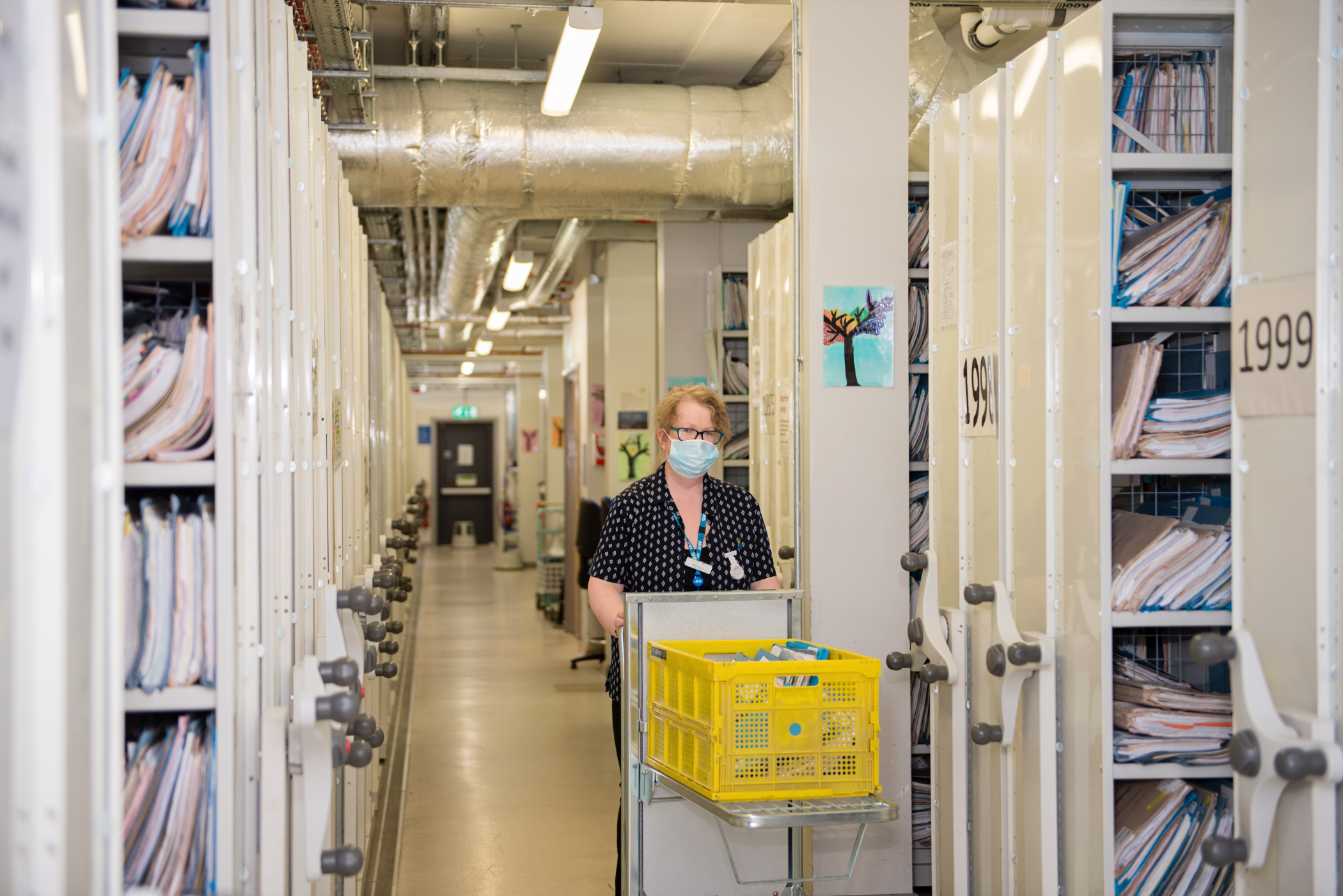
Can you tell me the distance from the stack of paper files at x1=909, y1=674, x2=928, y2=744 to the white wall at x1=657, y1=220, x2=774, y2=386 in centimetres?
348

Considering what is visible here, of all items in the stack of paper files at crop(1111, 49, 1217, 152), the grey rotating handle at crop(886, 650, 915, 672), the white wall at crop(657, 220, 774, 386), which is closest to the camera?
the stack of paper files at crop(1111, 49, 1217, 152)

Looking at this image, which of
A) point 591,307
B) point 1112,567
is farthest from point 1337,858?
point 591,307

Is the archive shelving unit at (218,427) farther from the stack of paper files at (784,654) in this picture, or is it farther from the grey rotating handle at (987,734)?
the grey rotating handle at (987,734)

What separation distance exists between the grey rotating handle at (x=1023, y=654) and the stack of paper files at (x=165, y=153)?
204cm

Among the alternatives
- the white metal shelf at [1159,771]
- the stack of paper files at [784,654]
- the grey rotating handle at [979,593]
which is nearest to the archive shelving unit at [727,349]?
the grey rotating handle at [979,593]

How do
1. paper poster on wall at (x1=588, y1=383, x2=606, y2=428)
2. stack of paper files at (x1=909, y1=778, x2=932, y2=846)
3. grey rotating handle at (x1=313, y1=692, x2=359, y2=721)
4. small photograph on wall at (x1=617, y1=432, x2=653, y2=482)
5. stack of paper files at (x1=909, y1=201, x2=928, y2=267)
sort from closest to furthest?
grey rotating handle at (x1=313, y1=692, x2=359, y2=721)
stack of paper files at (x1=909, y1=778, x2=932, y2=846)
stack of paper files at (x1=909, y1=201, x2=928, y2=267)
small photograph on wall at (x1=617, y1=432, x2=653, y2=482)
paper poster on wall at (x1=588, y1=383, x2=606, y2=428)

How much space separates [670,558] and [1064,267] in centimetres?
131

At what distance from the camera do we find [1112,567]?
2.78 m

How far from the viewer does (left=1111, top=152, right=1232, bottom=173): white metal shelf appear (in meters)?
2.69

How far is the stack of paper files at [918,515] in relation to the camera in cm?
429

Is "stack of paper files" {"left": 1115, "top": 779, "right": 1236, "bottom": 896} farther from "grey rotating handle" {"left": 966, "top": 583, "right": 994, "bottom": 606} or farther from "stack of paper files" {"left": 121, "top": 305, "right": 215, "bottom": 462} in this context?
"stack of paper files" {"left": 121, "top": 305, "right": 215, "bottom": 462}

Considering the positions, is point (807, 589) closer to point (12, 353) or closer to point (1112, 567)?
point (1112, 567)

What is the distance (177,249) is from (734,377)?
492 cm

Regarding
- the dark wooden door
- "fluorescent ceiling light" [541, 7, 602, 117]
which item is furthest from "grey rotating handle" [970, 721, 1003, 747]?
the dark wooden door
